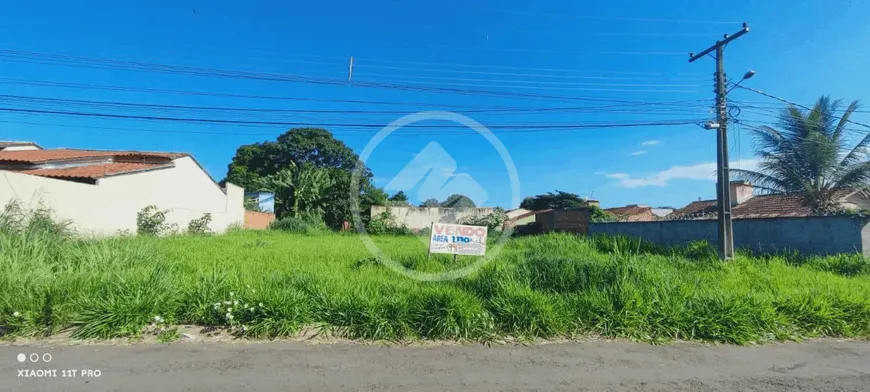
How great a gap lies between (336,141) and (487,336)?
37.7 metres

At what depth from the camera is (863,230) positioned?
942 cm

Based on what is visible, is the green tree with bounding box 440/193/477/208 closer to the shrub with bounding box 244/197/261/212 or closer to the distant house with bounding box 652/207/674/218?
the shrub with bounding box 244/197/261/212

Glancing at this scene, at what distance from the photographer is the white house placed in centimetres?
1104

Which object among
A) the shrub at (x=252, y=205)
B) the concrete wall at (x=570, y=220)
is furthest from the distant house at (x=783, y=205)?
the shrub at (x=252, y=205)

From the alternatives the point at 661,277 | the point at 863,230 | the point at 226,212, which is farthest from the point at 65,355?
the point at 226,212

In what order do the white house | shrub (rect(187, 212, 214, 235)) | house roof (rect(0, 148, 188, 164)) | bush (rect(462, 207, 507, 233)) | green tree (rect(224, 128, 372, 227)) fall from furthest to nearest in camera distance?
green tree (rect(224, 128, 372, 227)) < bush (rect(462, 207, 507, 233)) < shrub (rect(187, 212, 214, 235)) < house roof (rect(0, 148, 188, 164)) < the white house

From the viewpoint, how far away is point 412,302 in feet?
15.6

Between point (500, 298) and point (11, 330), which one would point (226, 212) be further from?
point (500, 298)

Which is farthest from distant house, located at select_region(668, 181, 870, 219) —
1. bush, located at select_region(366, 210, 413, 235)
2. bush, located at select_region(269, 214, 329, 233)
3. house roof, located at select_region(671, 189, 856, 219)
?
bush, located at select_region(269, 214, 329, 233)

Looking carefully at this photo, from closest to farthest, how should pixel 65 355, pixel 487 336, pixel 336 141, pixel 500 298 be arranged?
pixel 65 355, pixel 487 336, pixel 500 298, pixel 336 141

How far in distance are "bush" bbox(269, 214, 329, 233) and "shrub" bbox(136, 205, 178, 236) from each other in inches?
271

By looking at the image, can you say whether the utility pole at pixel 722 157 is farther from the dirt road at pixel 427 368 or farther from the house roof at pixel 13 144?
the house roof at pixel 13 144

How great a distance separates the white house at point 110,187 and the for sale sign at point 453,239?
10246 mm

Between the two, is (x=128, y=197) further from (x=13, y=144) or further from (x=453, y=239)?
(x=453, y=239)
